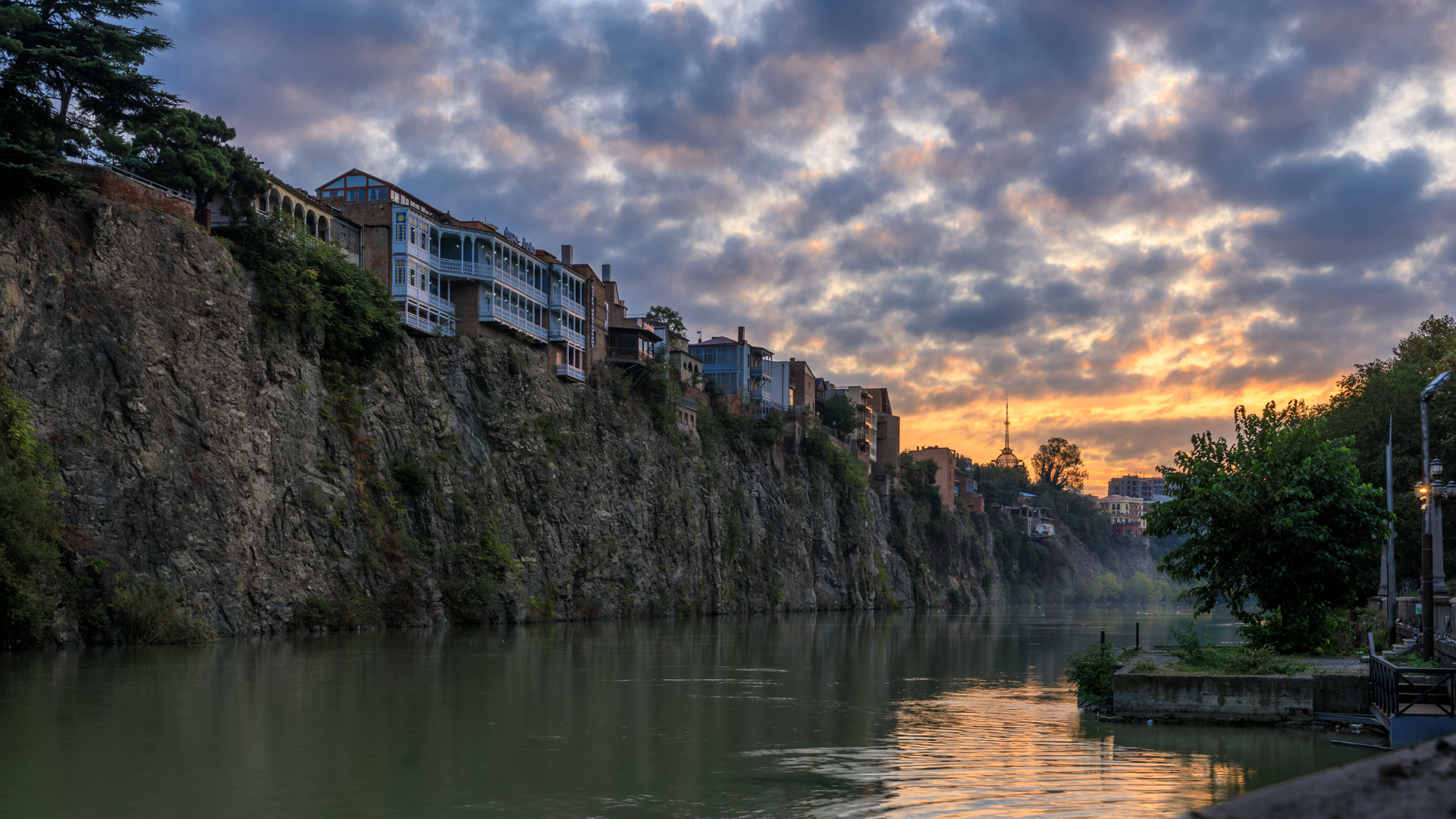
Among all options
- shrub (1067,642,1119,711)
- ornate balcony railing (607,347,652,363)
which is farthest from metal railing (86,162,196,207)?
shrub (1067,642,1119,711)

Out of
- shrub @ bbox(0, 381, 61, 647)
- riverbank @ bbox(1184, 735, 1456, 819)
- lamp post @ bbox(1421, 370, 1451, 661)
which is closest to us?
riverbank @ bbox(1184, 735, 1456, 819)

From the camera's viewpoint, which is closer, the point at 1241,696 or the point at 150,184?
the point at 1241,696

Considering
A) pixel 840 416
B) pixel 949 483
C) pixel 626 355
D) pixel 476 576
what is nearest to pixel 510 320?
pixel 626 355

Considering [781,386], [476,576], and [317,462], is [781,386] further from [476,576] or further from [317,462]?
[317,462]

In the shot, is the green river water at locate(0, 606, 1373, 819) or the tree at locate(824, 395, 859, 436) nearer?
the green river water at locate(0, 606, 1373, 819)

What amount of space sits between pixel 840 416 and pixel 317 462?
271ft

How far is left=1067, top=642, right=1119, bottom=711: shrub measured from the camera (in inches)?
1014

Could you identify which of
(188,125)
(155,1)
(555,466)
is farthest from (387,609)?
(155,1)

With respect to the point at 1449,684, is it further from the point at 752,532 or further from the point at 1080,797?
the point at 752,532

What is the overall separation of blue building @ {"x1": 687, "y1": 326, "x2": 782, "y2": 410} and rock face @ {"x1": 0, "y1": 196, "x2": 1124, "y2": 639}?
2195 cm

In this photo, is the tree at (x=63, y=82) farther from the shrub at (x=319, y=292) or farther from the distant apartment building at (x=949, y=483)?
the distant apartment building at (x=949, y=483)

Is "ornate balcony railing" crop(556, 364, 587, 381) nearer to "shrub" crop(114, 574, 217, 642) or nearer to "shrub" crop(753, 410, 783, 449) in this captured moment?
"shrub" crop(753, 410, 783, 449)

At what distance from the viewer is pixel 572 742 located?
20984 mm

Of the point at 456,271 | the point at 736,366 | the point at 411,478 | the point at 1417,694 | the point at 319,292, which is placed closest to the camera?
the point at 1417,694
